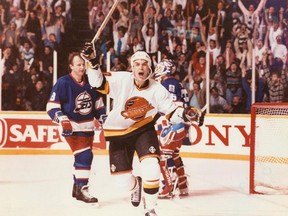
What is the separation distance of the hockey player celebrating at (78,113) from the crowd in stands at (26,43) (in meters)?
0.19

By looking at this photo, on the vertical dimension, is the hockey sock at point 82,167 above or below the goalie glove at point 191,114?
below

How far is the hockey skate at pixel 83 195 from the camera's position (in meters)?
2.13

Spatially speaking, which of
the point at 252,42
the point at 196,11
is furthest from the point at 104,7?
the point at 252,42

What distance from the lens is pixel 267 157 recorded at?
8.05ft

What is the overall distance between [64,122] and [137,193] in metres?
0.47

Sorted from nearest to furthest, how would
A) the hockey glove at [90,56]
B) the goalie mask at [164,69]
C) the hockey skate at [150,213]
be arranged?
1. the hockey glove at [90,56]
2. the hockey skate at [150,213]
3. the goalie mask at [164,69]

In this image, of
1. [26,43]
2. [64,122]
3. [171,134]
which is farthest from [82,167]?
[26,43]

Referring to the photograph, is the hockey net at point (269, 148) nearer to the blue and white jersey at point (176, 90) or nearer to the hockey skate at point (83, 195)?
the blue and white jersey at point (176, 90)

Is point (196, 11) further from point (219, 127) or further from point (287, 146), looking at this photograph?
point (287, 146)

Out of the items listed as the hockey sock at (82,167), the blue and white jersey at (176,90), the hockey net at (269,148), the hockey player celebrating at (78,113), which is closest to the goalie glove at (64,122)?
the hockey player celebrating at (78,113)

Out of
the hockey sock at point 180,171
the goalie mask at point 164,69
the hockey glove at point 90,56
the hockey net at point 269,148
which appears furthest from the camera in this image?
the hockey net at point 269,148

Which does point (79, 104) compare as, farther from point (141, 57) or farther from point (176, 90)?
point (176, 90)

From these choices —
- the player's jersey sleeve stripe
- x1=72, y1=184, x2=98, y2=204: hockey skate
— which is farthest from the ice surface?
the player's jersey sleeve stripe

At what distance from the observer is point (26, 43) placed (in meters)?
2.32
